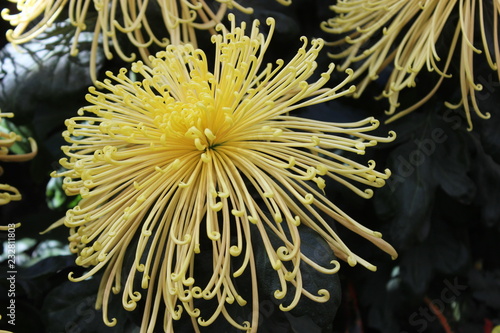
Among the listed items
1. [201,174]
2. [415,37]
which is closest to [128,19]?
[201,174]

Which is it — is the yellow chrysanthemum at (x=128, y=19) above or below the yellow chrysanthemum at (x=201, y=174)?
above

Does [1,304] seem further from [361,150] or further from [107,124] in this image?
[361,150]

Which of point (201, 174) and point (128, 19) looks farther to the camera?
point (128, 19)

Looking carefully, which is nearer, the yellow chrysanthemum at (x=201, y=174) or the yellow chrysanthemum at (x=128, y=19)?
the yellow chrysanthemum at (x=201, y=174)

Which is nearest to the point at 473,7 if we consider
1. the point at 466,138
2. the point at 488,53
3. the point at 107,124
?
the point at 488,53

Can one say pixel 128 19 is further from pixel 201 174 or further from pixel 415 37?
pixel 415 37
